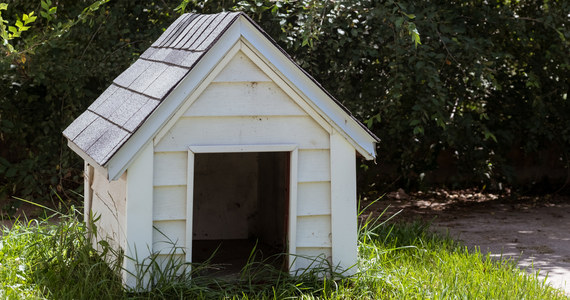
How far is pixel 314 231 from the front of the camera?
13.4ft

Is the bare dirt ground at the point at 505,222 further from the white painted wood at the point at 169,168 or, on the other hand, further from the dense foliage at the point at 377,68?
the white painted wood at the point at 169,168

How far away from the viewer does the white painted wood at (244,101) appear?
3857 millimetres

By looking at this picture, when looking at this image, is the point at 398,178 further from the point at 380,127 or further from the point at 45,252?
the point at 45,252

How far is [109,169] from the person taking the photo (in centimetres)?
360

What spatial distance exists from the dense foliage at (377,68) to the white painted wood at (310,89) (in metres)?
1.65

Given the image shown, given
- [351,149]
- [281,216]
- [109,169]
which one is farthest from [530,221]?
[109,169]

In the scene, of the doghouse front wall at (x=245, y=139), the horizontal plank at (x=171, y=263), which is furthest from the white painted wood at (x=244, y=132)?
the horizontal plank at (x=171, y=263)

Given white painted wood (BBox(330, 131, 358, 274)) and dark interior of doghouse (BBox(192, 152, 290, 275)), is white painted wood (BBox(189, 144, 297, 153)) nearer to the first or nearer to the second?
white painted wood (BBox(330, 131, 358, 274))

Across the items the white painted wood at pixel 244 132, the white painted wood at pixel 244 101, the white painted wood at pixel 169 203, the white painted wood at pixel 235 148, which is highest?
the white painted wood at pixel 244 101

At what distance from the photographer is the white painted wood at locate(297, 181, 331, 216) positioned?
405 cm

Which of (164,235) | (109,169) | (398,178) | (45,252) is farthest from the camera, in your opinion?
(398,178)

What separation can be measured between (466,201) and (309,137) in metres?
4.60

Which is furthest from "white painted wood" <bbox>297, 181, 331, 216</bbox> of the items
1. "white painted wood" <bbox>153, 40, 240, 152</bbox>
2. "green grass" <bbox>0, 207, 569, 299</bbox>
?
"white painted wood" <bbox>153, 40, 240, 152</bbox>

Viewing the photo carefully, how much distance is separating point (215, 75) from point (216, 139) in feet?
1.00
